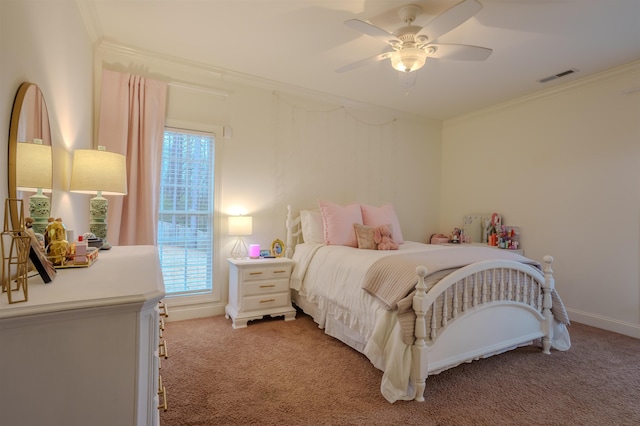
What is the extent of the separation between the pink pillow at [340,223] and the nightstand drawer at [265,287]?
0.63 m

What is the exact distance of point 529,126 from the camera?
3.83m

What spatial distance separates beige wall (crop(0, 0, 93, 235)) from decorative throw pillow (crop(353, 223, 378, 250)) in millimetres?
2288

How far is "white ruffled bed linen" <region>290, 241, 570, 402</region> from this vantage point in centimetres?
189

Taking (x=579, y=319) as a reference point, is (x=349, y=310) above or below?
above

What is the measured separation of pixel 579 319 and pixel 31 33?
189 inches

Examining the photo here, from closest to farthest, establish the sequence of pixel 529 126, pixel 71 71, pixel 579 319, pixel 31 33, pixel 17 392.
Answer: pixel 17 392, pixel 31 33, pixel 71 71, pixel 579 319, pixel 529 126

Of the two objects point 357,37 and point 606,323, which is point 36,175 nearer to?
point 357,37

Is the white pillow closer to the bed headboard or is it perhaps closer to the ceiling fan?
the bed headboard

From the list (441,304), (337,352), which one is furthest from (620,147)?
(337,352)

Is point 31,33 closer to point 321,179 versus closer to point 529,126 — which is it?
point 321,179

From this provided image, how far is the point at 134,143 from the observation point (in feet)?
9.34

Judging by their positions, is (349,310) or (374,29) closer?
(374,29)

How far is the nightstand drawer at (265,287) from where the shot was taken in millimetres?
3037

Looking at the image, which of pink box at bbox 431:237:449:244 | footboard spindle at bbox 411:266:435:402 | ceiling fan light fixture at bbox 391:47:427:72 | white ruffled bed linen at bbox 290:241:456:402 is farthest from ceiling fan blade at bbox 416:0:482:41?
pink box at bbox 431:237:449:244
